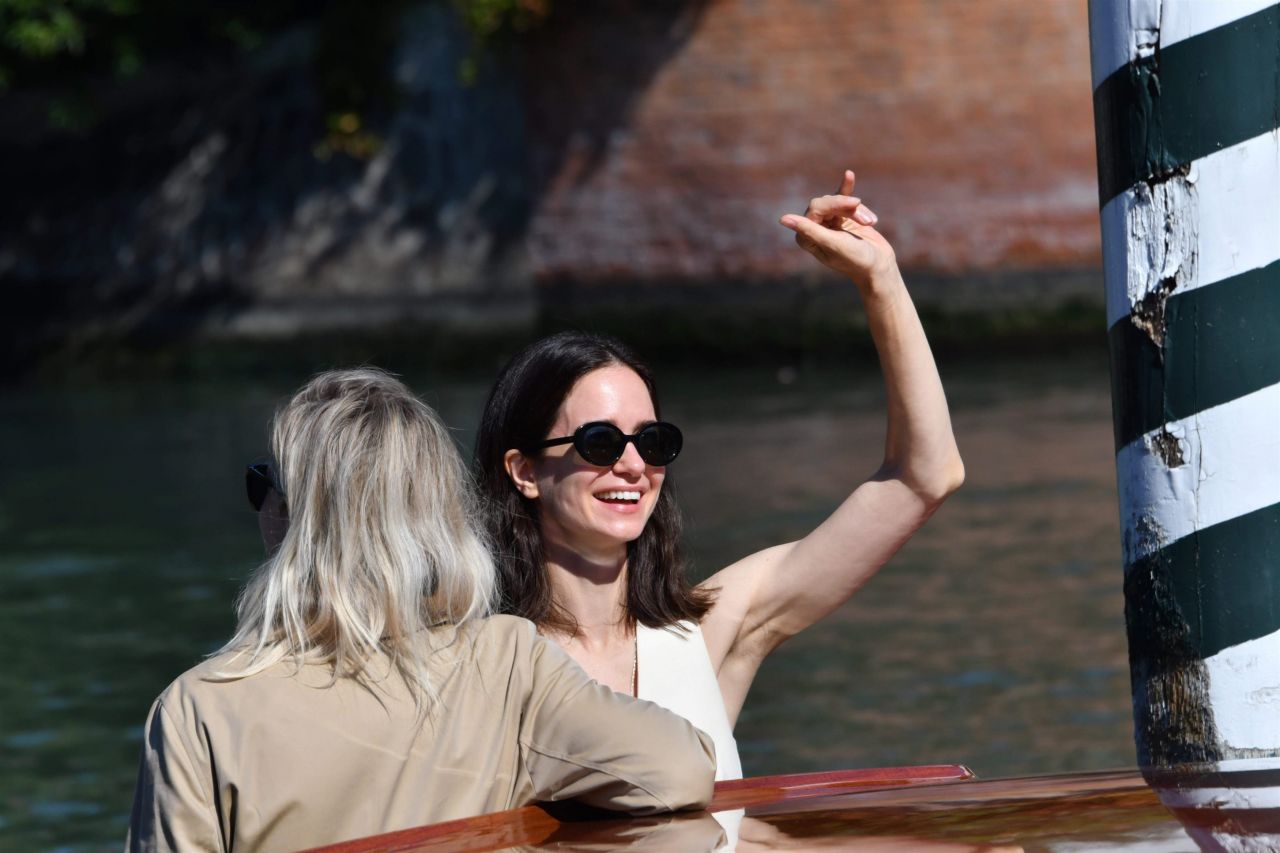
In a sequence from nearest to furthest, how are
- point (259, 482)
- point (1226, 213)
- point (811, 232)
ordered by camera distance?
1. point (1226, 213)
2. point (259, 482)
3. point (811, 232)

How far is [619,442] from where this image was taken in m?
2.60

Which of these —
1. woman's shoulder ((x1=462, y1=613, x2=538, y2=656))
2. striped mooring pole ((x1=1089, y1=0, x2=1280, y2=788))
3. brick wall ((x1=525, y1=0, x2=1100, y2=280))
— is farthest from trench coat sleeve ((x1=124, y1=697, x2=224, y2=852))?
brick wall ((x1=525, y1=0, x2=1100, y2=280))

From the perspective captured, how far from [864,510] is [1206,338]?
2.33 feet

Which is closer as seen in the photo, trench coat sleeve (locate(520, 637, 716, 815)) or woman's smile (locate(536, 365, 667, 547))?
trench coat sleeve (locate(520, 637, 716, 815))

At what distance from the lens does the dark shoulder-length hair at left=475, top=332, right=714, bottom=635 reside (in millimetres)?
2676

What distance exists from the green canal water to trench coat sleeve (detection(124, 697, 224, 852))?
5.97 feet

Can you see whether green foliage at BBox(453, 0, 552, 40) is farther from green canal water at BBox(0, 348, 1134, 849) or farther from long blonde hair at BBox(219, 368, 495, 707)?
long blonde hair at BBox(219, 368, 495, 707)

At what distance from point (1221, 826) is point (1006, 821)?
7.2 inches

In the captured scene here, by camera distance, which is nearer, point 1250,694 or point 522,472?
point 1250,694

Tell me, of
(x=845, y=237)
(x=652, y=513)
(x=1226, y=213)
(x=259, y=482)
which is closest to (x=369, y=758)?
(x=259, y=482)

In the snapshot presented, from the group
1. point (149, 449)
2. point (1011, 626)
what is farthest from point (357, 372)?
point (149, 449)

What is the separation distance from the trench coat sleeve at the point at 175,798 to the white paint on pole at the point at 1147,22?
1233 mm

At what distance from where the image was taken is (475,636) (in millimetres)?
2156

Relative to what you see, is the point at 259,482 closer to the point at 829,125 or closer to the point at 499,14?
the point at 829,125
